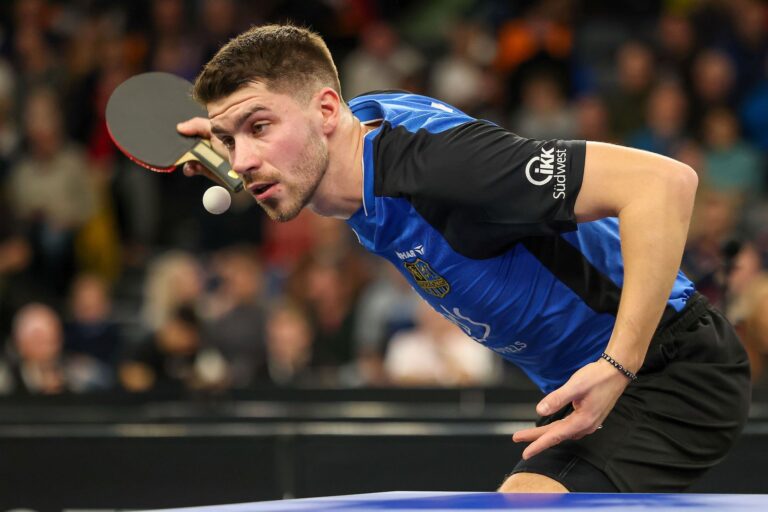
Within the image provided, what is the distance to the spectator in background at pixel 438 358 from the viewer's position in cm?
714

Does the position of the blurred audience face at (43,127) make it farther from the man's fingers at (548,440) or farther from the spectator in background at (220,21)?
the man's fingers at (548,440)

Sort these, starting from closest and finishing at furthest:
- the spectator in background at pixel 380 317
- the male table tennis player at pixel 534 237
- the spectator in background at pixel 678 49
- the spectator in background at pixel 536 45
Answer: the male table tennis player at pixel 534 237, the spectator in background at pixel 380 317, the spectator in background at pixel 678 49, the spectator in background at pixel 536 45

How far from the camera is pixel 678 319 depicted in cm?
318

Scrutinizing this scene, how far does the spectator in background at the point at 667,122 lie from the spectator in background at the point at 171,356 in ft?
10.3

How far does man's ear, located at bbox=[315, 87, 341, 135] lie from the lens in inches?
121

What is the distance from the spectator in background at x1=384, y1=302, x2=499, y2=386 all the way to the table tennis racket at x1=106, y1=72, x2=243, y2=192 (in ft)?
12.0

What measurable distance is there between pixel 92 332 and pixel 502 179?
244 inches

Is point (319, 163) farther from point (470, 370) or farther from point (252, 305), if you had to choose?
point (252, 305)

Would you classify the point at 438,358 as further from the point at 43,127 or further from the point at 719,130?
the point at 43,127

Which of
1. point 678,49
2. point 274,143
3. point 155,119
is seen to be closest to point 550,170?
point 274,143

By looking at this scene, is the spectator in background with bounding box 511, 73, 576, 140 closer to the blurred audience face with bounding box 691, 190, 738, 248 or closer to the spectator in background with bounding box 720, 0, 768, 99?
the spectator in background with bounding box 720, 0, 768, 99

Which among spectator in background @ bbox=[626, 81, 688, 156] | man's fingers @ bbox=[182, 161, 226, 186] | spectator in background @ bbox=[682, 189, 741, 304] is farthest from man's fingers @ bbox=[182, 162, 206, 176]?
spectator in background @ bbox=[626, 81, 688, 156]

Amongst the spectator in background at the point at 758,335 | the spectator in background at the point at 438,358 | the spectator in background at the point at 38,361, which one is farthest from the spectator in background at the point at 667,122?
the spectator in background at the point at 38,361

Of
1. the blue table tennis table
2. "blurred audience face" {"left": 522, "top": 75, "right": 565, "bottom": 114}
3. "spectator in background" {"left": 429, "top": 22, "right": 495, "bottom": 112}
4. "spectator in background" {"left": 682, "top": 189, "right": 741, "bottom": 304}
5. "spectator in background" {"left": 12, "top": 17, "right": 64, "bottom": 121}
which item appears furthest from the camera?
"spectator in background" {"left": 12, "top": 17, "right": 64, "bottom": 121}
